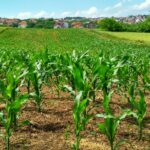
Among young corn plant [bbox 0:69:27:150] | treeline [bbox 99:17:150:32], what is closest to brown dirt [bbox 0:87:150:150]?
young corn plant [bbox 0:69:27:150]

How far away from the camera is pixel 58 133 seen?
5367 millimetres

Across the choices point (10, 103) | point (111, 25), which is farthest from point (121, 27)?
point (10, 103)

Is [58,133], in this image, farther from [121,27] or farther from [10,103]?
[121,27]

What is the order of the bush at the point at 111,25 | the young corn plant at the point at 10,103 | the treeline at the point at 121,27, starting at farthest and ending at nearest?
the bush at the point at 111,25 < the treeline at the point at 121,27 < the young corn plant at the point at 10,103

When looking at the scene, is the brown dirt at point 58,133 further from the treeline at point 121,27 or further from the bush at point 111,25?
the bush at point 111,25

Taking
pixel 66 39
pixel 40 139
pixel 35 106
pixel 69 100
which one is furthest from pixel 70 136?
pixel 66 39

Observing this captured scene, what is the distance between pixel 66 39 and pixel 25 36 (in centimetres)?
569

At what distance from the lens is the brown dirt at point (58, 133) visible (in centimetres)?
483

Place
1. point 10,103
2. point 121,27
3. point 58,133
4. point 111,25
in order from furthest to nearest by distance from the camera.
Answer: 1. point 111,25
2. point 121,27
3. point 58,133
4. point 10,103

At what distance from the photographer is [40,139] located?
5.09 m

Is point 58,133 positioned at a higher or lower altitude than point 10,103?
lower

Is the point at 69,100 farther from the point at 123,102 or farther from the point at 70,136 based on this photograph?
the point at 70,136

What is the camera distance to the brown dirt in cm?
483

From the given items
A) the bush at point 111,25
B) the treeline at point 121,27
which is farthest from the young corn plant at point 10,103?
the bush at point 111,25
